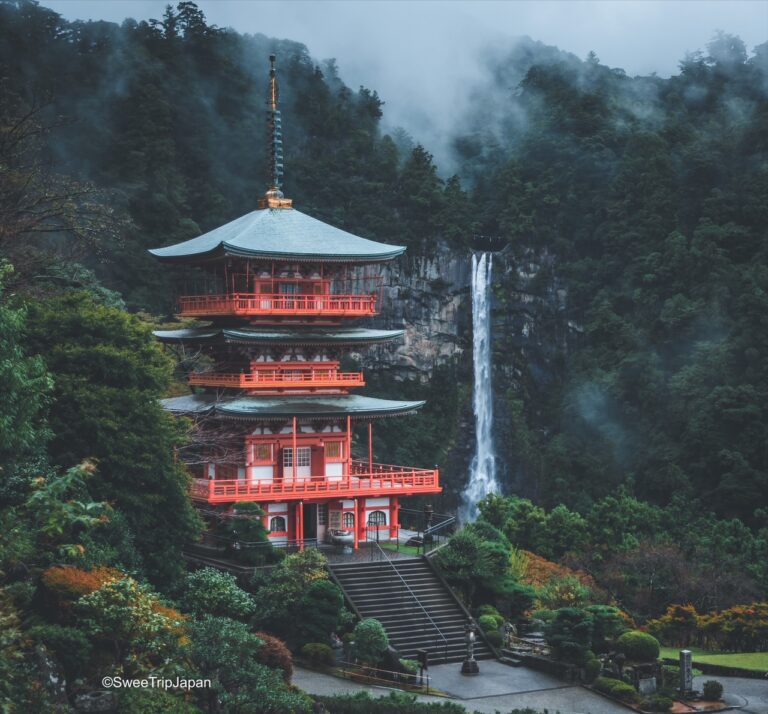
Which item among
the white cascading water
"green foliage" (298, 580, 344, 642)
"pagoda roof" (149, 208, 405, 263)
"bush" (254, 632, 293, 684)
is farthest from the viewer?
the white cascading water

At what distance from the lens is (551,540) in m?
39.9

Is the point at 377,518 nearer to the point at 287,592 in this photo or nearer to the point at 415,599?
the point at 415,599

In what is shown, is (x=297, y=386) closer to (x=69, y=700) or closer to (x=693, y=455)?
(x=69, y=700)

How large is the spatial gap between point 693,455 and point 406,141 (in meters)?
46.0

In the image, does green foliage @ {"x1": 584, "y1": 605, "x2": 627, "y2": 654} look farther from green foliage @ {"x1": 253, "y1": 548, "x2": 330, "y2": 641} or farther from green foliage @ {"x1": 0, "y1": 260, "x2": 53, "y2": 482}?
→ green foliage @ {"x1": 0, "y1": 260, "x2": 53, "y2": 482}

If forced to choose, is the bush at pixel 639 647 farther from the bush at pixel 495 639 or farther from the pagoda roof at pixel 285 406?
the pagoda roof at pixel 285 406

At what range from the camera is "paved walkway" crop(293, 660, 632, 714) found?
24.1 m

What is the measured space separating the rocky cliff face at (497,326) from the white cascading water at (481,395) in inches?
26.6

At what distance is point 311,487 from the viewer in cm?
3195

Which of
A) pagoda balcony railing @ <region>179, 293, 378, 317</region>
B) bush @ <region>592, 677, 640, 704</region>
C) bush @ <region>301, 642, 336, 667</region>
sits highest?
pagoda balcony railing @ <region>179, 293, 378, 317</region>

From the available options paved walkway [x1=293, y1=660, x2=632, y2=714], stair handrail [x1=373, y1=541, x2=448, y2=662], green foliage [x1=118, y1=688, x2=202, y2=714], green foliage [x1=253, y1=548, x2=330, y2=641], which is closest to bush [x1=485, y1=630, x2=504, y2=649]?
stair handrail [x1=373, y1=541, x2=448, y2=662]

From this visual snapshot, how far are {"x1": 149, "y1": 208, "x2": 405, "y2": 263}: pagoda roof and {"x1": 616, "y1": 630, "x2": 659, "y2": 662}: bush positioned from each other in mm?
12579

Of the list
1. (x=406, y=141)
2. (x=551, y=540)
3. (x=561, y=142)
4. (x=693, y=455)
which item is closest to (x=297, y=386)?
(x=551, y=540)

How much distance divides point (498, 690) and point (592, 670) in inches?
84.4
